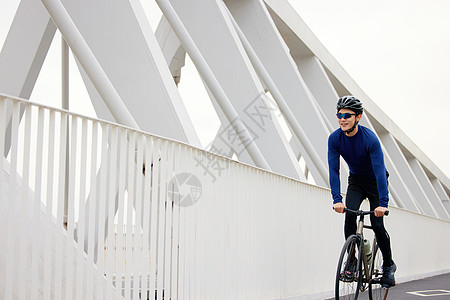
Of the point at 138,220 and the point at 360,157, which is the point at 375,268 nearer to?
the point at 360,157

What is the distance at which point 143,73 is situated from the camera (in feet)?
25.3

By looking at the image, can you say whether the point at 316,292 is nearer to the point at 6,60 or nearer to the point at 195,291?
the point at 195,291

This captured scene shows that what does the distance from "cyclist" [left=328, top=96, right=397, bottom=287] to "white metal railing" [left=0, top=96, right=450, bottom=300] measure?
1.21 meters

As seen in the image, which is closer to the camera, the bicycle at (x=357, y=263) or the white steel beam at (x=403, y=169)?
the bicycle at (x=357, y=263)

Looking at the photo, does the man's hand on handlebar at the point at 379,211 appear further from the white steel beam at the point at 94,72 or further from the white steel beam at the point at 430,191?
the white steel beam at the point at 430,191

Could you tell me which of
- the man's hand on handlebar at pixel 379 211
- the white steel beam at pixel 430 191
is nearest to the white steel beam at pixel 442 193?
the white steel beam at pixel 430 191

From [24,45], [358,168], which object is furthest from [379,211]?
[24,45]

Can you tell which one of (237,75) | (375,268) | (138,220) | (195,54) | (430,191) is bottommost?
(375,268)

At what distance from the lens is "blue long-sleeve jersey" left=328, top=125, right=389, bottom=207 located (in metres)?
6.21

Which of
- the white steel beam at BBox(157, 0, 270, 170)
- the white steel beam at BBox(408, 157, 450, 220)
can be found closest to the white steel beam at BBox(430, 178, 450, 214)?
the white steel beam at BBox(408, 157, 450, 220)

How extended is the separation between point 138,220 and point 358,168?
2.50 metres

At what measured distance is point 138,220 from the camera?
17.0ft

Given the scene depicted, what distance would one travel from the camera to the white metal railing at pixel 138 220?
4.08 metres

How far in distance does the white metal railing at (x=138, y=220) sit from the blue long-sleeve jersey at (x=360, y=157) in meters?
1.17
